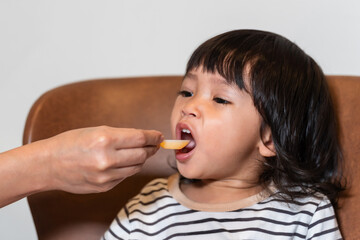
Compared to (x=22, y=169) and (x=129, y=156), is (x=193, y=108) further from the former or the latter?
(x=22, y=169)

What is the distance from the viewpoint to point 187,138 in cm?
102

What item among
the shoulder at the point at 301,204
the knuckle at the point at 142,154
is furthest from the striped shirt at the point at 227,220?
the knuckle at the point at 142,154

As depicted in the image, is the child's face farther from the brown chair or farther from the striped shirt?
the brown chair

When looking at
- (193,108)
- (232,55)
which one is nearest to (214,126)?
(193,108)

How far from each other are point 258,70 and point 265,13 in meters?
0.47

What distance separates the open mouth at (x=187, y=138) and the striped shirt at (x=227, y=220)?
0.13m

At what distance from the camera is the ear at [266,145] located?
1043 mm

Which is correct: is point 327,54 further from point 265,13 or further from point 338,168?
point 338,168

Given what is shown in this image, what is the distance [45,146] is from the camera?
2.85 ft

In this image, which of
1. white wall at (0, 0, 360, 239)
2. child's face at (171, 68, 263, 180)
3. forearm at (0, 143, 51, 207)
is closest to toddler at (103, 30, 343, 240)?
child's face at (171, 68, 263, 180)

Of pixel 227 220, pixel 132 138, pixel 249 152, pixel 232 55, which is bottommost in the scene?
pixel 227 220

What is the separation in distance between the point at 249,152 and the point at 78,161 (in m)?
0.39

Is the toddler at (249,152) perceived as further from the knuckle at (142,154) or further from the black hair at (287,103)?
the knuckle at (142,154)

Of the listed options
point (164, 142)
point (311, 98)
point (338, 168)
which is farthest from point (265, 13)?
point (164, 142)
